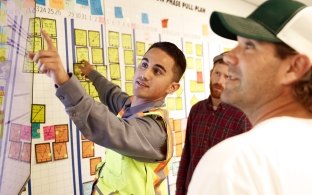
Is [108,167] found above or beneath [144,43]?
beneath

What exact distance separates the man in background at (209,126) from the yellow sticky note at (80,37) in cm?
72

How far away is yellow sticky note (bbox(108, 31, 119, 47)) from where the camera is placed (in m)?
1.86

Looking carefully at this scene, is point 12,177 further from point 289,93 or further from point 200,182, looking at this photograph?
point 289,93

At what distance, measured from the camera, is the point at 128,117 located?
4.64 feet

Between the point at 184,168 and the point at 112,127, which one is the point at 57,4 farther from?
the point at 184,168

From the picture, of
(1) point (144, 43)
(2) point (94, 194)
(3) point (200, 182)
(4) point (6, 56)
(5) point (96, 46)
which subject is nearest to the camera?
(3) point (200, 182)

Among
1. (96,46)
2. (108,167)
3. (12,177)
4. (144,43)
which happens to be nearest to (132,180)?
(108,167)

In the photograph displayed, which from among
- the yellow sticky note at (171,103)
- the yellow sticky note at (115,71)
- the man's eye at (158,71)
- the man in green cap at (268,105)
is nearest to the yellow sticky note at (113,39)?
A: the yellow sticky note at (115,71)

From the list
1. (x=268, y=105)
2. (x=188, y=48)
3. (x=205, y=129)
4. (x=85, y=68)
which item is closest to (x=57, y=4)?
(x=85, y=68)

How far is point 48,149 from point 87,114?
62 centimetres

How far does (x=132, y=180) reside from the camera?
128 centimetres

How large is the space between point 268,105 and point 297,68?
114 mm

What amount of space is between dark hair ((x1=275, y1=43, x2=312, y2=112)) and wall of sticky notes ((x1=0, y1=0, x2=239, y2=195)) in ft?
2.22

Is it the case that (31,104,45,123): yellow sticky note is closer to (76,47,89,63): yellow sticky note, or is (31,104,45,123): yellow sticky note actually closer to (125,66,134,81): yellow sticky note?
(76,47,89,63): yellow sticky note
